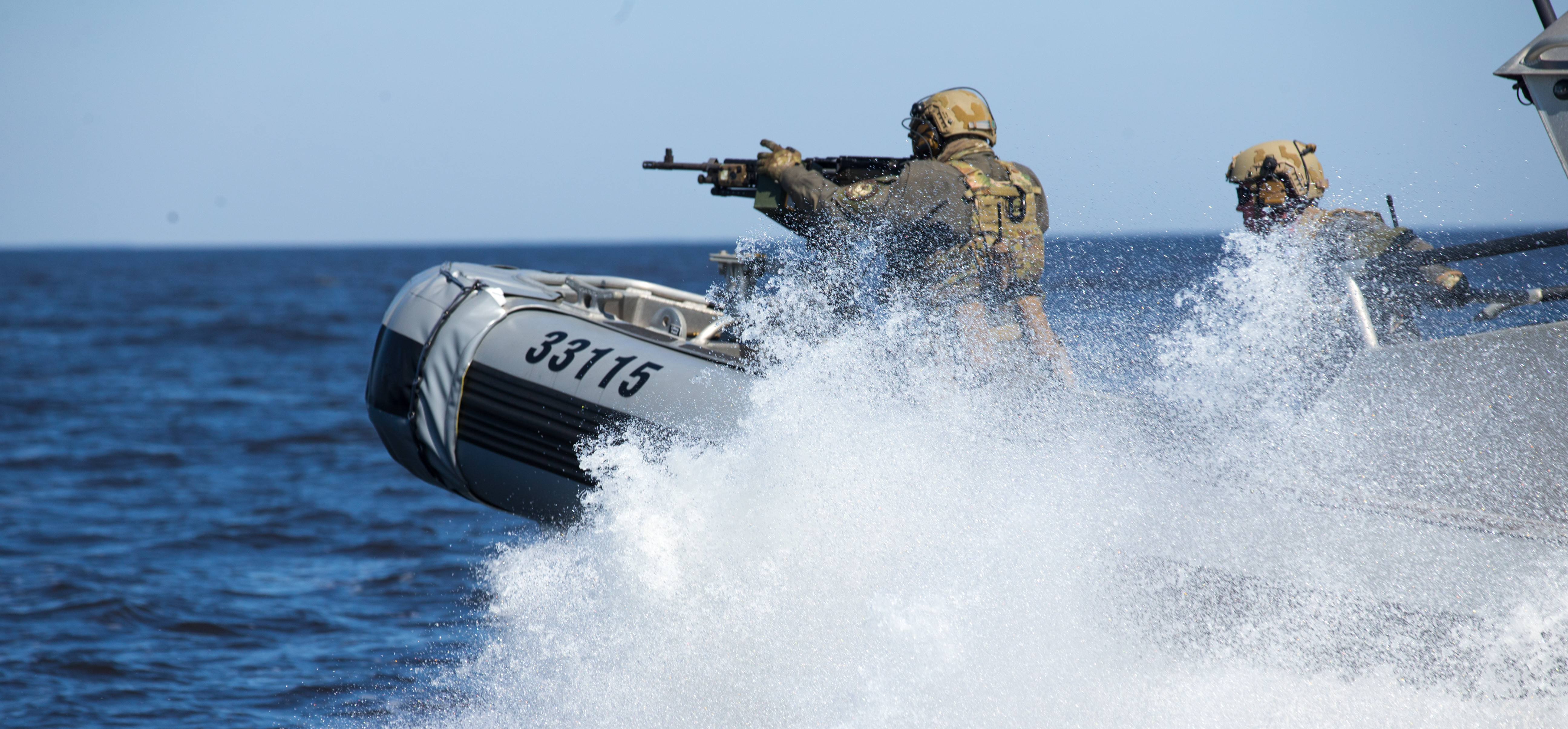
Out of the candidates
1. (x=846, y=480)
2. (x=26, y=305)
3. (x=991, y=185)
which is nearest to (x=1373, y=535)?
(x=846, y=480)

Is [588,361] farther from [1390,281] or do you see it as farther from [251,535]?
[251,535]

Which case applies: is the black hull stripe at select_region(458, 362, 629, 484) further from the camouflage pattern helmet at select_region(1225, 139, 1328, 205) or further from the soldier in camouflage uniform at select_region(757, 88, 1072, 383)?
the camouflage pattern helmet at select_region(1225, 139, 1328, 205)

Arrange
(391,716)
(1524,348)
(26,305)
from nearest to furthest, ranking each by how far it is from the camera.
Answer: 1. (1524,348)
2. (391,716)
3. (26,305)

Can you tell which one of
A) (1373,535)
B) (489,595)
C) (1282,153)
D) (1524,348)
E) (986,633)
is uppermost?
(1282,153)

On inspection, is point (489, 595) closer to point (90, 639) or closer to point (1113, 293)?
point (90, 639)

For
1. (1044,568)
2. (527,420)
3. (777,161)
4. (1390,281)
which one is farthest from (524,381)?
(1390,281)

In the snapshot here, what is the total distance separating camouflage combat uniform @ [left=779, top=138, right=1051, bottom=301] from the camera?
3936 millimetres

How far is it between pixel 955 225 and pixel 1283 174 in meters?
1.14

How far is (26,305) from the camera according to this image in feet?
104

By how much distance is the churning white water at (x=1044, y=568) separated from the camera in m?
2.85

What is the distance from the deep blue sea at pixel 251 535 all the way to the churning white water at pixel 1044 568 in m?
0.37

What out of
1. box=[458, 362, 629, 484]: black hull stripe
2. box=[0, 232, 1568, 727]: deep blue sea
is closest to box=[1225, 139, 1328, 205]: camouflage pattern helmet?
box=[0, 232, 1568, 727]: deep blue sea

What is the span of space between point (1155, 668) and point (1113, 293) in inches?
56.5

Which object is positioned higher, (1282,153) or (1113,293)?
(1282,153)
